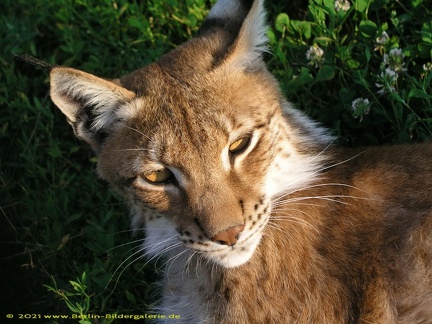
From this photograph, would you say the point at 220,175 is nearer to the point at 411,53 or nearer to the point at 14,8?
the point at 411,53

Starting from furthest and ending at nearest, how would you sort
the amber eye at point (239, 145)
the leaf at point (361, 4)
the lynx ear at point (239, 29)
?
the leaf at point (361, 4) → the lynx ear at point (239, 29) → the amber eye at point (239, 145)

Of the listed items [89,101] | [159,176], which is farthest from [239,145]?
[89,101]

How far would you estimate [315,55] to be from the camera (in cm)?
531

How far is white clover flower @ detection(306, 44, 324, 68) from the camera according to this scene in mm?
5301

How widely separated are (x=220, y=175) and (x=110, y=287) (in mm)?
1741

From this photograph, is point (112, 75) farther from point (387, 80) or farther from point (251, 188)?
point (251, 188)

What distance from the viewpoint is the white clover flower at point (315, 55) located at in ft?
17.4

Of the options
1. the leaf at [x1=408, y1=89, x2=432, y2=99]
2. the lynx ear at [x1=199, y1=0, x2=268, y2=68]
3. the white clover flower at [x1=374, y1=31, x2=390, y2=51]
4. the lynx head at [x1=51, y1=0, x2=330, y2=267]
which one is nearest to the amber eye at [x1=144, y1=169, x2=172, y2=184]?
the lynx head at [x1=51, y1=0, x2=330, y2=267]

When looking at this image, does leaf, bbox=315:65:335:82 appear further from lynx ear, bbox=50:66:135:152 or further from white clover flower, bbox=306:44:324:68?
lynx ear, bbox=50:66:135:152

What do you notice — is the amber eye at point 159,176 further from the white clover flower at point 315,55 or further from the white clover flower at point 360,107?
the white clover flower at point 315,55

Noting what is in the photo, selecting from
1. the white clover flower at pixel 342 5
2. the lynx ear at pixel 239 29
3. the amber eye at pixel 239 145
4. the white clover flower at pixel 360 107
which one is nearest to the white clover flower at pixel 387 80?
the white clover flower at pixel 360 107

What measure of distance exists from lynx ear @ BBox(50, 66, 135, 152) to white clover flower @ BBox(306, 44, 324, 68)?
1881 mm

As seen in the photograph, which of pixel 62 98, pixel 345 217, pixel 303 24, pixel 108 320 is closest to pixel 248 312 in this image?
pixel 345 217

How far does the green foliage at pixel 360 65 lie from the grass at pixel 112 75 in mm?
11
